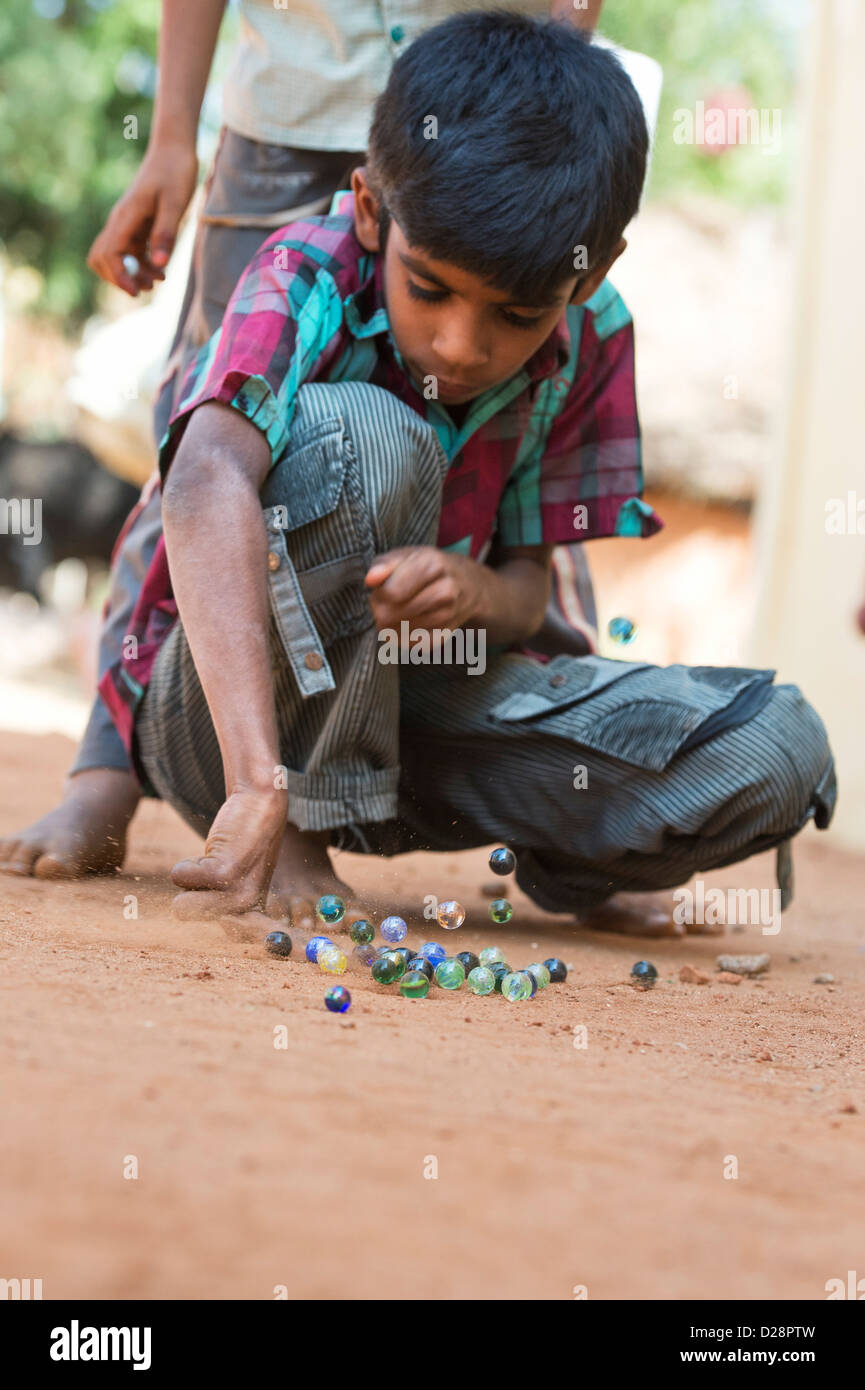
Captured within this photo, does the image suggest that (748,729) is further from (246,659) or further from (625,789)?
(246,659)

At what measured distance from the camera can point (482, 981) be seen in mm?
1996

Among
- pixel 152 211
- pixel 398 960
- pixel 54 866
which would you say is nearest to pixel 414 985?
pixel 398 960

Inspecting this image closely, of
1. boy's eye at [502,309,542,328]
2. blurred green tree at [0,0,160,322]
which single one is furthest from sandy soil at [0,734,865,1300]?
blurred green tree at [0,0,160,322]

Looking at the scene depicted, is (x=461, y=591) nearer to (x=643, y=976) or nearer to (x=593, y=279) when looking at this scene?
(x=593, y=279)

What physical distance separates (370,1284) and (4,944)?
1011 mm

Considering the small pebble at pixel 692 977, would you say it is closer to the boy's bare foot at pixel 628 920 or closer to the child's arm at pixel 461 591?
the boy's bare foot at pixel 628 920

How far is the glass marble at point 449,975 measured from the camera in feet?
6.58

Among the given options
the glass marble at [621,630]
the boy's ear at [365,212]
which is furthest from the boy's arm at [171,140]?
the glass marble at [621,630]

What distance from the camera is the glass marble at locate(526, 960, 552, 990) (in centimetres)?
208

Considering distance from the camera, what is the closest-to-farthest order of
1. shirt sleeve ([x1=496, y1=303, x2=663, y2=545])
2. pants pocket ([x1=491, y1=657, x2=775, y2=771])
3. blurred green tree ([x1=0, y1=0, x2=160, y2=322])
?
pants pocket ([x1=491, y1=657, x2=775, y2=771]), shirt sleeve ([x1=496, y1=303, x2=663, y2=545]), blurred green tree ([x1=0, y1=0, x2=160, y2=322])

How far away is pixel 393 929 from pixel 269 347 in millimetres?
924

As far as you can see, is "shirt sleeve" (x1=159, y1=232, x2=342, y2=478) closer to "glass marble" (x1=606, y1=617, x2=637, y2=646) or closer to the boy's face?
the boy's face

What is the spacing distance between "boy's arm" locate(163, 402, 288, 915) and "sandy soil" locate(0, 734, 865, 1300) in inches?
3.9
